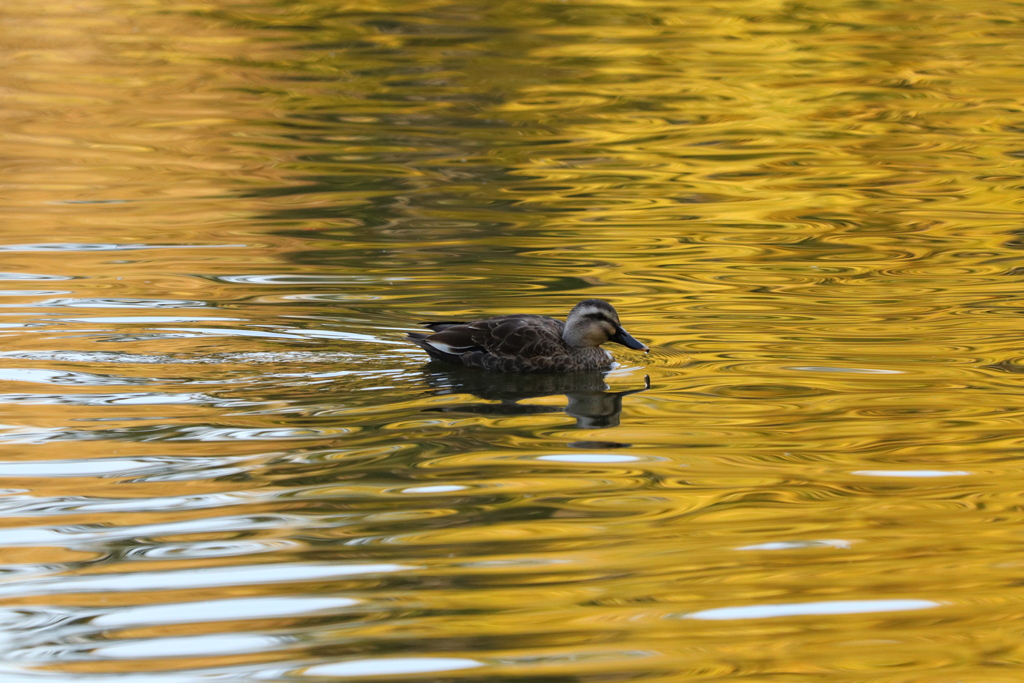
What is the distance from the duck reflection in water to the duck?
76mm

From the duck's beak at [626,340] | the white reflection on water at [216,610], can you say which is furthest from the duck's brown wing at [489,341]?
the white reflection on water at [216,610]

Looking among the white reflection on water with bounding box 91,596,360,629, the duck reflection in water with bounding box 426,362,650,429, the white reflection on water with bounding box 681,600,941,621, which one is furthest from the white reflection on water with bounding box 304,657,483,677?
the duck reflection in water with bounding box 426,362,650,429

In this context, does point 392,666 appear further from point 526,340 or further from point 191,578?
point 526,340

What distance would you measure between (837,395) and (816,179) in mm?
7564

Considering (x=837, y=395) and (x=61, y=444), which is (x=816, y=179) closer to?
(x=837, y=395)

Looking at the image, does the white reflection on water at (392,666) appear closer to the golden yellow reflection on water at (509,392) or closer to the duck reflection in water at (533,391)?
the golden yellow reflection on water at (509,392)

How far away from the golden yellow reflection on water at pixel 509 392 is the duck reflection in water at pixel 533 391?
0.04 meters

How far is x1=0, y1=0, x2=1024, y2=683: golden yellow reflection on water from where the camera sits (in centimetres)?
533

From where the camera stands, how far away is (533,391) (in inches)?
352

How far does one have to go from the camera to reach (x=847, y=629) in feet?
17.3

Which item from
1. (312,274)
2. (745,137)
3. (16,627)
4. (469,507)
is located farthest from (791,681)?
(745,137)

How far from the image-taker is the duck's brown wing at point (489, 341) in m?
8.99

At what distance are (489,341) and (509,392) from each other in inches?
14.6

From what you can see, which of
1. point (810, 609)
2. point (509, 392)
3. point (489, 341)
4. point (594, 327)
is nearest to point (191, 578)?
Answer: point (810, 609)
